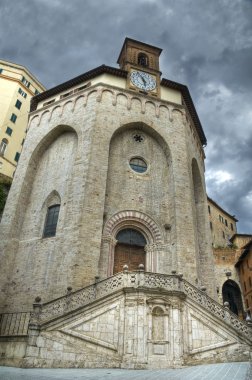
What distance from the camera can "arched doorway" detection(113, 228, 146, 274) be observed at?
16.9 metres

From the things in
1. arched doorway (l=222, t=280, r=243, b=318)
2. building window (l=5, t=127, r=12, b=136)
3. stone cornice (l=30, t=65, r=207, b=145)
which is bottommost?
arched doorway (l=222, t=280, r=243, b=318)

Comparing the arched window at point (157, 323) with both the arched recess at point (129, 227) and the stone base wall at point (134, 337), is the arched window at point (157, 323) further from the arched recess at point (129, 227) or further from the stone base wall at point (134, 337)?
the arched recess at point (129, 227)

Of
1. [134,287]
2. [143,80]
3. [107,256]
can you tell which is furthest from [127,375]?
[143,80]

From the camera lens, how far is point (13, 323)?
1460 cm

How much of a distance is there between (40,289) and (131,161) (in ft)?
30.8

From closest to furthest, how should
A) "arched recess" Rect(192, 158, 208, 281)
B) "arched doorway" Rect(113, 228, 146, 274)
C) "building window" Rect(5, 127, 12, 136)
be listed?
"arched doorway" Rect(113, 228, 146, 274), "arched recess" Rect(192, 158, 208, 281), "building window" Rect(5, 127, 12, 136)

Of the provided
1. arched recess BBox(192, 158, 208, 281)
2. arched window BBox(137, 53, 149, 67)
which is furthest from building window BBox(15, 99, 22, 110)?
arched recess BBox(192, 158, 208, 281)

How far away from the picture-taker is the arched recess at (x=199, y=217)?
1997cm

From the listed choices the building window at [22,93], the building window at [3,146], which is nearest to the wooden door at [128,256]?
the building window at [3,146]

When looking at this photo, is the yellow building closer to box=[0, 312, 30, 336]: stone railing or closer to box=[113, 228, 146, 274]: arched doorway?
box=[113, 228, 146, 274]: arched doorway

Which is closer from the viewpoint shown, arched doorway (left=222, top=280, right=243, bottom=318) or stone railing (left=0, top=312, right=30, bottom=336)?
stone railing (left=0, top=312, right=30, bottom=336)

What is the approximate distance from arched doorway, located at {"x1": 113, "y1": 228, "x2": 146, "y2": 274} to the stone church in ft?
0.19

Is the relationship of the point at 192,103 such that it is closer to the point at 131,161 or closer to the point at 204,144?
the point at 204,144

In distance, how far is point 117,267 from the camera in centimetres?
1655
